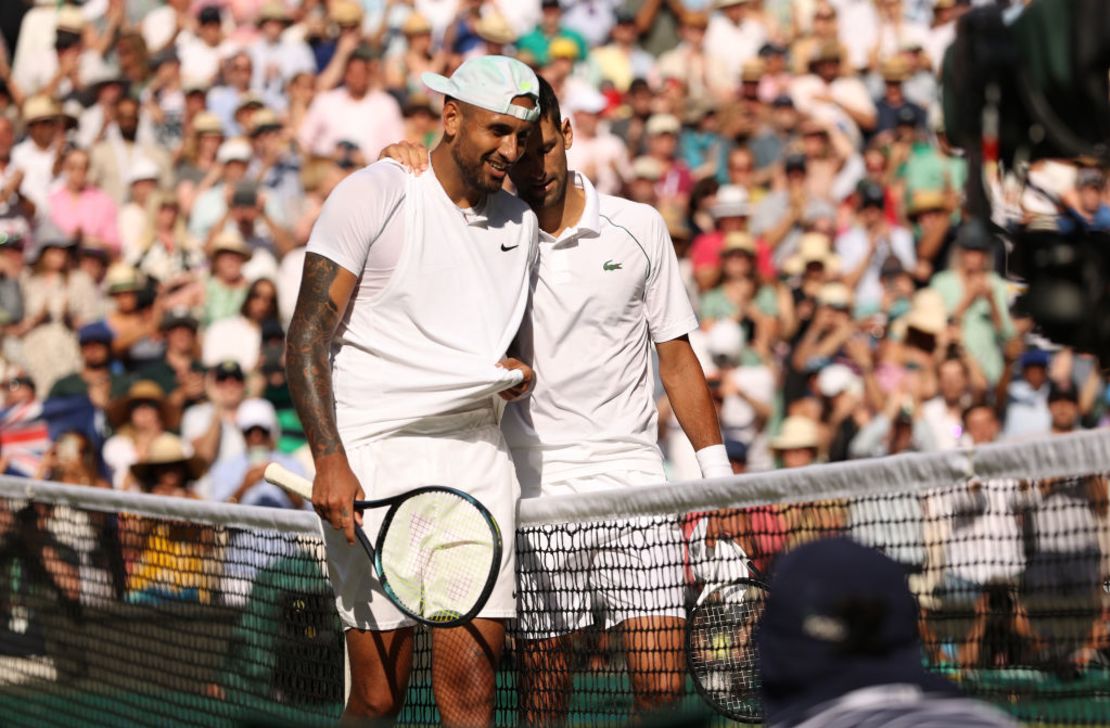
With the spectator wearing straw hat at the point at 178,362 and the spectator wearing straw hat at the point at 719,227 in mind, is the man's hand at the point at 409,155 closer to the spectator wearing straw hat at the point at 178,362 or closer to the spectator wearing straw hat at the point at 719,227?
the spectator wearing straw hat at the point at 178,362

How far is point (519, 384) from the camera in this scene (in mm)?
6121

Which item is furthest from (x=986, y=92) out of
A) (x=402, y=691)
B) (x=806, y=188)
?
(x=806, y=188)

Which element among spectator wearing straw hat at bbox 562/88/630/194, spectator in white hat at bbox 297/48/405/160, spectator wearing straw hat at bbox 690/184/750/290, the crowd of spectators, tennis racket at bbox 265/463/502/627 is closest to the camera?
tennis racket at bbox 265/463/502/627

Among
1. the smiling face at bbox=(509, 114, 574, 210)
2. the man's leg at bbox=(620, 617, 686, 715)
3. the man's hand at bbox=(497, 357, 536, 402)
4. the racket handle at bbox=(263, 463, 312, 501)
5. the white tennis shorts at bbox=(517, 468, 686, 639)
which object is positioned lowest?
the man's leg at bbox=(620, 617, 686, 715)

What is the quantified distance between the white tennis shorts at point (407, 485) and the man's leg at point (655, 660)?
20.0 inches

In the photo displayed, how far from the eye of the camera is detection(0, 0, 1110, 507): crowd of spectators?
469 inches

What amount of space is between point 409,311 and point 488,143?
59 centimetres

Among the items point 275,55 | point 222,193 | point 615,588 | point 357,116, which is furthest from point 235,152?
point 615,588

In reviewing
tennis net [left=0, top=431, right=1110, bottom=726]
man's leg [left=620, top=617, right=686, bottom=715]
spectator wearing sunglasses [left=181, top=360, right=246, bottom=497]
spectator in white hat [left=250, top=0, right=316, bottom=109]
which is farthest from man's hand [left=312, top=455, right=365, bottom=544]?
spectator in white hat [left=250, top=0, right=316, bottom=109]

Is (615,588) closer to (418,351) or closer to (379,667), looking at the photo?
(379,667)

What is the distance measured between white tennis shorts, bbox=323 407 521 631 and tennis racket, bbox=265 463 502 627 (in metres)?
0.07

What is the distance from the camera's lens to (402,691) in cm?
604

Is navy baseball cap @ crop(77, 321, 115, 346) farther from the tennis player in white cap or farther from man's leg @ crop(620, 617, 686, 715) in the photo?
man's leg @ crop(620, 617, 686, 715)

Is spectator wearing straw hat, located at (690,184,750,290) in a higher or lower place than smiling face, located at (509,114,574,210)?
lower
